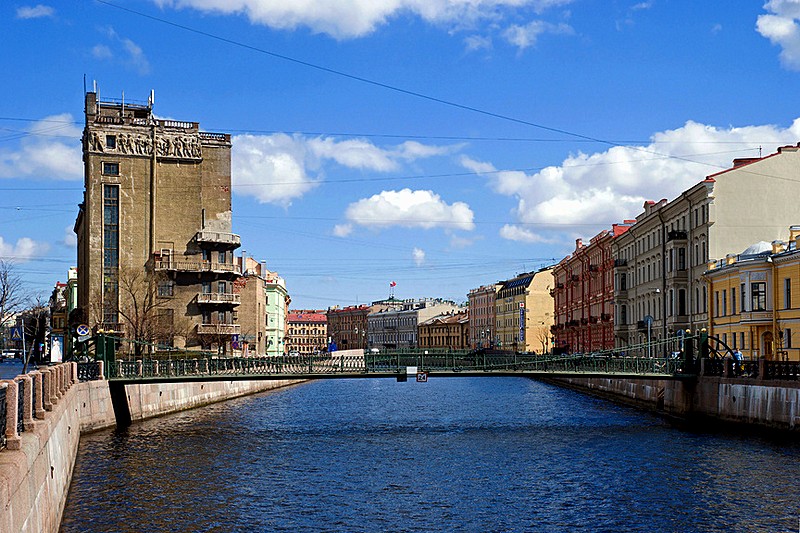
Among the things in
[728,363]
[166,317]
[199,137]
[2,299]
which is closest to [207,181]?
[199,137]

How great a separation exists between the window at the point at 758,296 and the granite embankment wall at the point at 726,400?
666 centimetres

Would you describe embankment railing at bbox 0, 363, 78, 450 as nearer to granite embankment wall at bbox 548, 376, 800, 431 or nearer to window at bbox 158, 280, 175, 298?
granite embankment wall at bbox 548, 376, 800, 431

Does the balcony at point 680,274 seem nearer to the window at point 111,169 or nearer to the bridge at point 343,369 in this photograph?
the bridge at point 343,369

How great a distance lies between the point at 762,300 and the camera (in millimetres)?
56812

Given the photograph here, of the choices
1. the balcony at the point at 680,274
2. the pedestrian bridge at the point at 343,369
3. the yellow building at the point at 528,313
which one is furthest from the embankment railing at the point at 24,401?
the yellow building at the point at 528,313

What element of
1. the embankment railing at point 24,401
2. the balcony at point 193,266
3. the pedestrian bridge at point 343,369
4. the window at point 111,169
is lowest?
the pedestrian bridge at point 343,369

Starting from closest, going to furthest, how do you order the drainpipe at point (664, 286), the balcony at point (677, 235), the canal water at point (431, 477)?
the canal water at point (431, 477) < the balcony at point (677, 235) < the drainpipe at point (664, 286)

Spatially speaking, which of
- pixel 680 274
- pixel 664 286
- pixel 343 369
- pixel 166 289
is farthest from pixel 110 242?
pixel 680 274

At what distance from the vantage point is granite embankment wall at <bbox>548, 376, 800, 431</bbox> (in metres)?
41.0

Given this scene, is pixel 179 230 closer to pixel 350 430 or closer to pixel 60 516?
pixel 350 430

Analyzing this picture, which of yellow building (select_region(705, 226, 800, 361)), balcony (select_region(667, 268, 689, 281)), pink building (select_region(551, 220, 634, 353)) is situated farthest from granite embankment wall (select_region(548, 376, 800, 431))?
pink building (select_region(551, 220, 634, 353))

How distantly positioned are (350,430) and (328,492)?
62.3 feet

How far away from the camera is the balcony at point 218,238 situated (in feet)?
280

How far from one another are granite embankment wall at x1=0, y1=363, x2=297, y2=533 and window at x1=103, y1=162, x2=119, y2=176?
1434 inches
